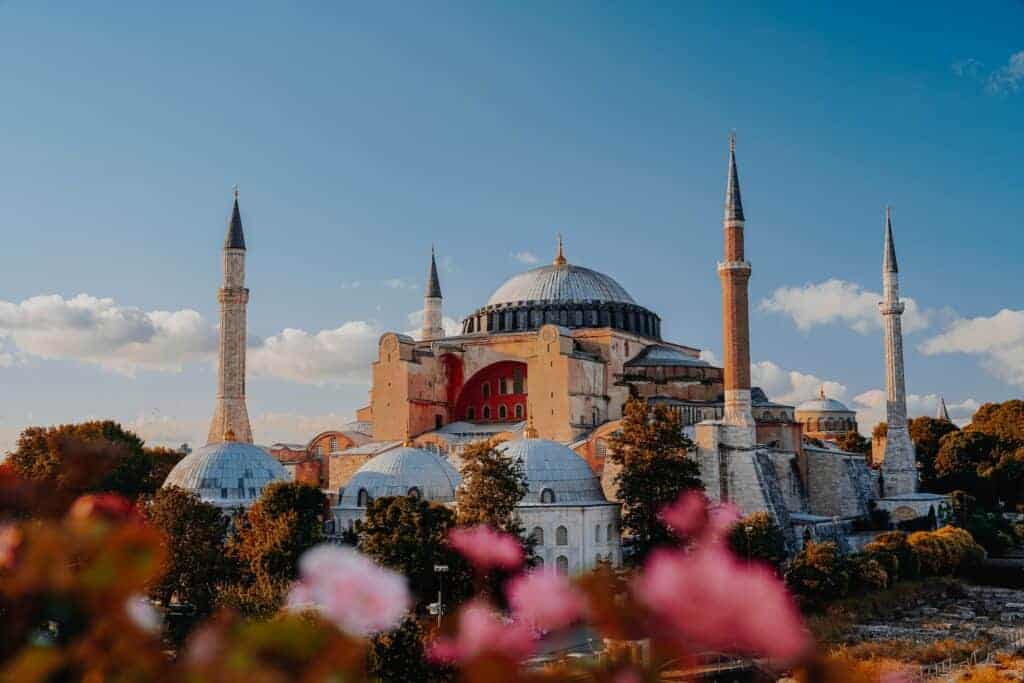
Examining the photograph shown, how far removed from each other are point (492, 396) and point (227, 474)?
890 centimetres

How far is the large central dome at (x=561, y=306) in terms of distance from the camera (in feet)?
92.7

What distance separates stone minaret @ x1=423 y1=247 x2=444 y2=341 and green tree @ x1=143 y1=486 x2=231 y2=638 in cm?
1404

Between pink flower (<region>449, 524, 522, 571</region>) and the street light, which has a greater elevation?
pink flower (<region>449, 524, 522, 571</region>)

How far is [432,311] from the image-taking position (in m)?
31.4

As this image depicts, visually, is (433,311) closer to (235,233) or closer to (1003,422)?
(235,233)

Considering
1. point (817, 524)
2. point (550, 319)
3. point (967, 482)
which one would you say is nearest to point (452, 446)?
point (550, 319)

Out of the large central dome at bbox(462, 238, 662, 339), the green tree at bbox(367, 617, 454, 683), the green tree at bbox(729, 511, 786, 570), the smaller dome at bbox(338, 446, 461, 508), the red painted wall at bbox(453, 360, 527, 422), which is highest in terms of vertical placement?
the large central dome at bbox(462, 238, 662, 339)

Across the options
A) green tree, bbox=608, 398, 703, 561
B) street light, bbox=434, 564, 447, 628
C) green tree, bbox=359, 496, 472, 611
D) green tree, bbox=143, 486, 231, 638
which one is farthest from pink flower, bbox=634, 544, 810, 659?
green tree, bbox=608, 398, 703, 561

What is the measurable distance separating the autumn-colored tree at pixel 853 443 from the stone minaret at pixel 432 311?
13.7 metres

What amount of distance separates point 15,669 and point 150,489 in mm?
21506

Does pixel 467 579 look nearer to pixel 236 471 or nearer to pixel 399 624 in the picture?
pixel 399 624

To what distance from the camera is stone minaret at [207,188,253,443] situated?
80.7ft

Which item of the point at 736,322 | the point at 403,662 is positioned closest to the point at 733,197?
the point at 736,322

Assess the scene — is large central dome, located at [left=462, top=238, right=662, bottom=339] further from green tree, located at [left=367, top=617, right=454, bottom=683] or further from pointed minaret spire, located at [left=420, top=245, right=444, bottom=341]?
green tree, located at [left=367, top=617, right=454, bottom=683]
